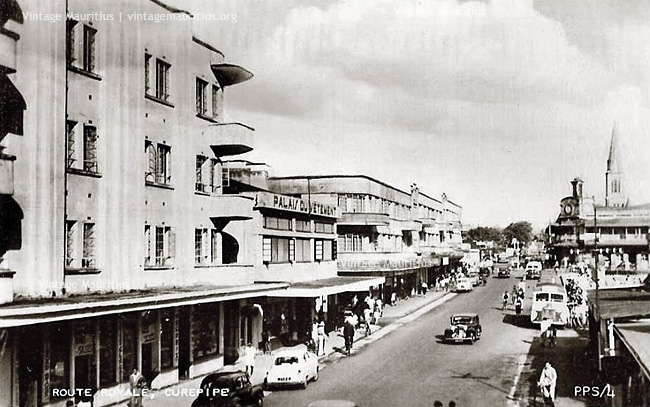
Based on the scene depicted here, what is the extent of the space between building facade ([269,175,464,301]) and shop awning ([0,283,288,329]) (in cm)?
2841

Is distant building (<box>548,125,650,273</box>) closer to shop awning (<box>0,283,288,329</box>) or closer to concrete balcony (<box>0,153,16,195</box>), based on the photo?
shop awning (<box>0,283,288,329</box>)

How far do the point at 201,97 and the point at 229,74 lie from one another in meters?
1.98

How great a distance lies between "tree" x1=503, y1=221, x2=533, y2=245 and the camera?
174m

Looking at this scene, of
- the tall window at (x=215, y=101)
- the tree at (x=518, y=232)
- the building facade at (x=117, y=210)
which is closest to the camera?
the building facade at (x=117, y=210)

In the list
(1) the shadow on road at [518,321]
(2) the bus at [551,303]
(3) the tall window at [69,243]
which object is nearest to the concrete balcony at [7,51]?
(3) the tall window at [69,243]

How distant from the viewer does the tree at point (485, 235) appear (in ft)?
532

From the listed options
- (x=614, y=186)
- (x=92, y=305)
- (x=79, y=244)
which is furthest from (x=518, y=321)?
(x=614, y=186)

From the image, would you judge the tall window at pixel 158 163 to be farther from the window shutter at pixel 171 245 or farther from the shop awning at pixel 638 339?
the shop awning at pixel 638 339

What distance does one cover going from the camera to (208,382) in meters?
19.8

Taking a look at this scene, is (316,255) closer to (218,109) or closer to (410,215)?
(218,109)

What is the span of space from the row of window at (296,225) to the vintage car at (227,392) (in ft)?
52.0

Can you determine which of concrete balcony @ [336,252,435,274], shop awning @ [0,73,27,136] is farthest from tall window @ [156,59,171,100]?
concrete balcony @ [336,252,435,274]

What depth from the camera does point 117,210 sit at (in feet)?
81.1

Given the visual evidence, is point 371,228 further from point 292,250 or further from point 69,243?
point 69,243
